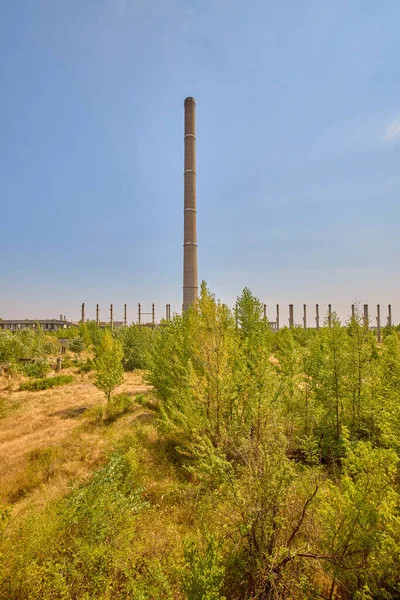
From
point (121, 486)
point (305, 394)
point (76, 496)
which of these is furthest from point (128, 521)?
point (305, 394)

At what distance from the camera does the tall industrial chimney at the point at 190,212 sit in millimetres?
26953

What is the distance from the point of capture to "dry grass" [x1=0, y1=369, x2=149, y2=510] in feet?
35.3

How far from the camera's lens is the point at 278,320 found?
69.2 meters

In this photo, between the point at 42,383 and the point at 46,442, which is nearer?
the point at 46,442

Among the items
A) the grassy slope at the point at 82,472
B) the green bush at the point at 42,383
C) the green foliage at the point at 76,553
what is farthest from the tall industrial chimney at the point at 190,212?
the green foliage at the point at 76,553

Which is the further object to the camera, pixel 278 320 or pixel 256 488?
pixel 278 320

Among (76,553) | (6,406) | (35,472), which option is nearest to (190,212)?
(6,406)

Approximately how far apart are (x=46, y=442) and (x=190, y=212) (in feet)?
76.7

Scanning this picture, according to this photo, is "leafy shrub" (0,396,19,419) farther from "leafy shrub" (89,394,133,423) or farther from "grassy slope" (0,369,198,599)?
"leafy shrub" (89,394,133,423)

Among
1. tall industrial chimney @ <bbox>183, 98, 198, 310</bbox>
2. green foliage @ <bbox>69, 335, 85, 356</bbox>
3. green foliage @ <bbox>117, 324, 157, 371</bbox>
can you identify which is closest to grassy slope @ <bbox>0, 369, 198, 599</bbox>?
tall industrial chimney @ <bbox>183, 98, 198, 310</bbox>

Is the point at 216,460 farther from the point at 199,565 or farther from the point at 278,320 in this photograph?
the point at 278,320

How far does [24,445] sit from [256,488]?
47.6ft

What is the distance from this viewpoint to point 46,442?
14617mm

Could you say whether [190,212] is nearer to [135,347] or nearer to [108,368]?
[108,368]
